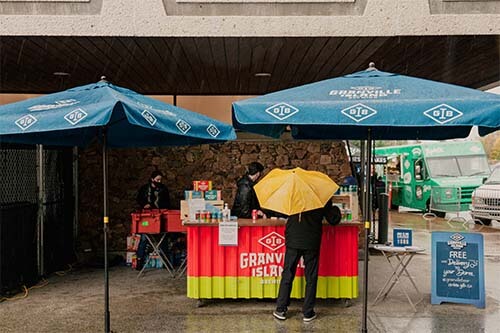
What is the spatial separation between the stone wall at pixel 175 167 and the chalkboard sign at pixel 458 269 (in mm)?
3844

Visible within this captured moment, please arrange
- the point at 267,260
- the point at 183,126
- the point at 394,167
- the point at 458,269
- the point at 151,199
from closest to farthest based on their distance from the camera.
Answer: the point at 183,126 < the point at 267,260 < the point at 458,269 < the point at 151,199 < the point at 394,167

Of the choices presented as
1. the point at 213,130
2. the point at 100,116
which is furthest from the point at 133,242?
the point at 100,116

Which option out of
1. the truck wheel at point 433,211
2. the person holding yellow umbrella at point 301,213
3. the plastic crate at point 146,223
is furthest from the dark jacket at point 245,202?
the truck wheel at point 433,211

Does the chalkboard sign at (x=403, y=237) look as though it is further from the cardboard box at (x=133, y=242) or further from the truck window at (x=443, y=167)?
the truck window at (x=443, y=167)

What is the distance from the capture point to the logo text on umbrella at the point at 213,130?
6.21 metres

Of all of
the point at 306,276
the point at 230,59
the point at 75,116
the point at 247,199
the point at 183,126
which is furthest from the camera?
the point at 230,59

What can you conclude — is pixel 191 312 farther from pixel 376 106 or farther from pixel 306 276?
pixel 376 106

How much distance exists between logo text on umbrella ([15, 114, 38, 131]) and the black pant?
10.4ft

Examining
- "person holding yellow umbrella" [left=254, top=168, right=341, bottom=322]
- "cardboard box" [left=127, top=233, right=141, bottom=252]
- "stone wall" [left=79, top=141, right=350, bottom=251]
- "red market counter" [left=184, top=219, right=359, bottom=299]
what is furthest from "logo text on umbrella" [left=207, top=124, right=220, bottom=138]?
"stone wall" [left=79, top=141, right=350, bottom=251]

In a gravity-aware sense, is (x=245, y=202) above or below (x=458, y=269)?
above

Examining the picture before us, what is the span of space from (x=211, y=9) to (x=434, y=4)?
290cm

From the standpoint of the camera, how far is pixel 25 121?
207 inches

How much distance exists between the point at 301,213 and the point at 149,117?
6.93 ft

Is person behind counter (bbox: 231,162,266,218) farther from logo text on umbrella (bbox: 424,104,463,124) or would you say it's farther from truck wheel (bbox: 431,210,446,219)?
truck wheel (bbox: 431,210,446,219)
